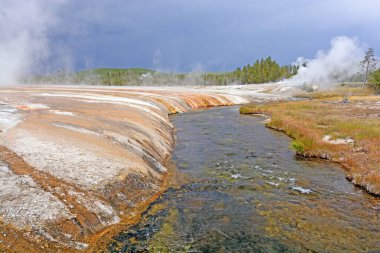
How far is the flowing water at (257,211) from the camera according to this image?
1117cm

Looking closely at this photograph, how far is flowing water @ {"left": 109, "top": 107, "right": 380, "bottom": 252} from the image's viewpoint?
11172 mm

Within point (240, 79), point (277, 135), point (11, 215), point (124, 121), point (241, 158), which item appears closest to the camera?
point (11, 215)

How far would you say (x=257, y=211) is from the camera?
1381 cm

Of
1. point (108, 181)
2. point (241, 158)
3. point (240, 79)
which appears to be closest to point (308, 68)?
point (240, 79)

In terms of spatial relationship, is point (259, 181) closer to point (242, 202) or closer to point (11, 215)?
point (242, 202)

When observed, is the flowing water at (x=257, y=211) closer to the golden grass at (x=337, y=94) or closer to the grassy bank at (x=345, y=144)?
the grassy bank at (x=345, y=144)

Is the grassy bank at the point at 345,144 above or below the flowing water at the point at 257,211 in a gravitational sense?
above

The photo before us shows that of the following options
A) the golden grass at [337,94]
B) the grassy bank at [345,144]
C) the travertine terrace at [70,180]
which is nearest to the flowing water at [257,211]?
the grassy bank at [345,144]

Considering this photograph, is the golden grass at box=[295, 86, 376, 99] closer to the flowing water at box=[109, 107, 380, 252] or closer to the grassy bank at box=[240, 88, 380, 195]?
the grassy bank at box=[240, 88, 380, 195]

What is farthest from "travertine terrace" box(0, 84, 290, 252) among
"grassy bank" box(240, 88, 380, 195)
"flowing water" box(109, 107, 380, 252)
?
"grassy bank" box(240, 88, 380, 195)

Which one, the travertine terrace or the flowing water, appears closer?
the travertine terrace

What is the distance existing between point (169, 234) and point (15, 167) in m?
7.38

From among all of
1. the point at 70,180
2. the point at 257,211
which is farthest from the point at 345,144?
the point at 70,180

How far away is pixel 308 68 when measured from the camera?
6220 inches
